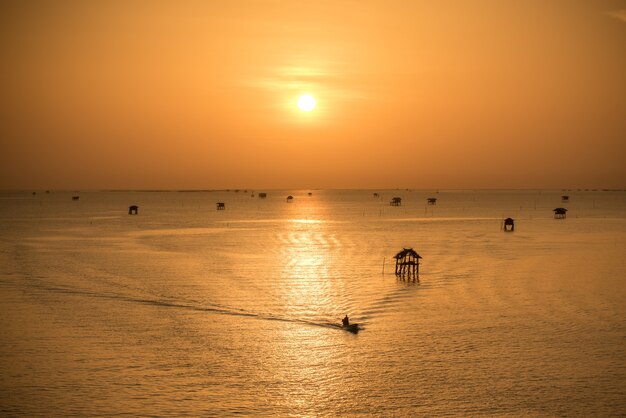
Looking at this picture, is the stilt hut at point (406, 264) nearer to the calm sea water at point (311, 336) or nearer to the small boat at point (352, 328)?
the calm sea water at point (311, 336)

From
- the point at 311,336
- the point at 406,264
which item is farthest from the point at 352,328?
the point at 406,264

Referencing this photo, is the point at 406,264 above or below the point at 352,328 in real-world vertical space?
above

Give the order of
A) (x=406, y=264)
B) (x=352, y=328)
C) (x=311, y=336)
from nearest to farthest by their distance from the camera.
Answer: (x=311, y=336)
(x=352, y=328)
(x=406, y=264)

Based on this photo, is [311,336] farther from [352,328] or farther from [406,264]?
[406,264]

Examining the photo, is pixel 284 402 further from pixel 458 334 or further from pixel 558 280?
pixel 558 280

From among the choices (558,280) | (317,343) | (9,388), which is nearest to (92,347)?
(9,388)

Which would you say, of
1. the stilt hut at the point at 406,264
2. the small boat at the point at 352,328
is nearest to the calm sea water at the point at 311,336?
the small boat at the point at 352,328

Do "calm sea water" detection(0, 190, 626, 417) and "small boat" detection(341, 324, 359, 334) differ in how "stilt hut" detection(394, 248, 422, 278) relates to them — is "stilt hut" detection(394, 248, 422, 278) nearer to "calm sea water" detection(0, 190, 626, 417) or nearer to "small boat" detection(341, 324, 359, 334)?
"calm sea water" detection(0, 190, 626, 417)

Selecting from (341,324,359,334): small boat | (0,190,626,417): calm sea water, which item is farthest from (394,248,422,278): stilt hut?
(341,324,359,334): small boat
